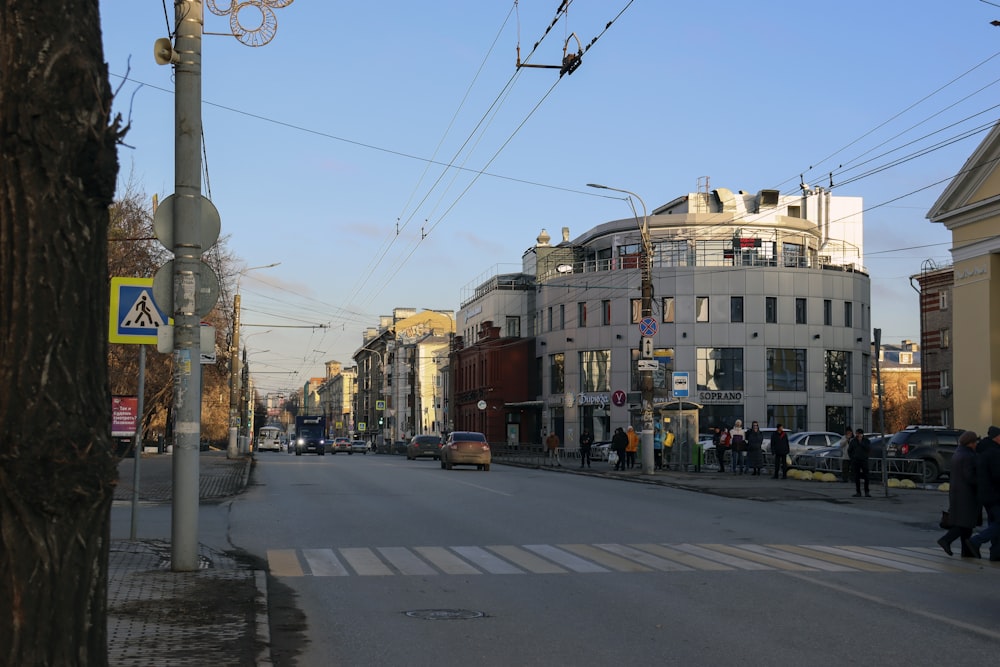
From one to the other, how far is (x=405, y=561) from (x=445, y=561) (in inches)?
18.4

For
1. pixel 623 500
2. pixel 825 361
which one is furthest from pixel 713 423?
pixel 623 500

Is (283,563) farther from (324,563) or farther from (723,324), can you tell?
(723,324)

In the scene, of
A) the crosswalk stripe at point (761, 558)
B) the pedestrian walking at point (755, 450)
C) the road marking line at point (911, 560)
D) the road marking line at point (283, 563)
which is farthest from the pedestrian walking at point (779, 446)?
the road marking line at point (283, 563)

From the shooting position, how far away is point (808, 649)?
8.07 m

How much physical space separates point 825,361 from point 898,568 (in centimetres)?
5750

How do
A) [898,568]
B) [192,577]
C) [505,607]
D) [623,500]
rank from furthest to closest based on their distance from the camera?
[623,500] < [898,568] < [192,577] < [505,607]

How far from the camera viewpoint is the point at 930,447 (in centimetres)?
3256

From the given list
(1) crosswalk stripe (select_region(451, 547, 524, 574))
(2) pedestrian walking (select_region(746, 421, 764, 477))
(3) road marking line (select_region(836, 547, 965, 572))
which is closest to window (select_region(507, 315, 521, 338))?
(2) pedestrian walking (select_region(746, 421, 764, 477))

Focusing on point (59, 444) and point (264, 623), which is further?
point (264, 623)

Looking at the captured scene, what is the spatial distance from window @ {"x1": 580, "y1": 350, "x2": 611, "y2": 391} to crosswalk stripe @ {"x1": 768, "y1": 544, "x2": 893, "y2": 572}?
5508 centimetres

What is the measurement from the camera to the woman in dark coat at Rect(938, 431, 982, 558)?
14.1m

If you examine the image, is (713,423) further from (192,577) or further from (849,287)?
(192,577)

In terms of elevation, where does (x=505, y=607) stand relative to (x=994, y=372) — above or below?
below

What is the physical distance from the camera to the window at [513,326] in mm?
86312
